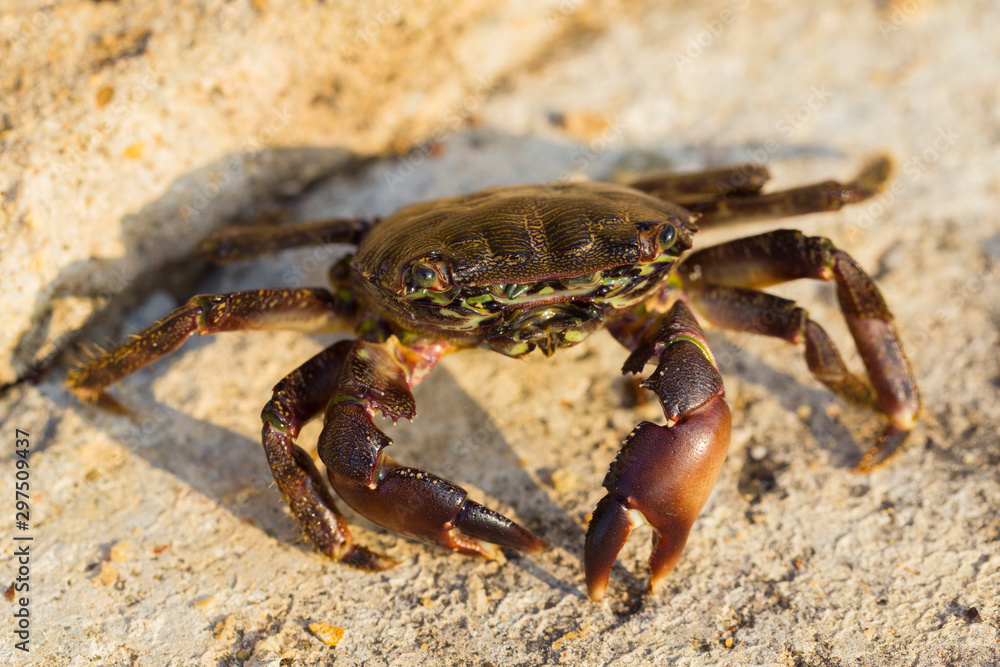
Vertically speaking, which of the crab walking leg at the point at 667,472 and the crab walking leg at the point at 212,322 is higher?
the crab walking leg at the point at 212,322

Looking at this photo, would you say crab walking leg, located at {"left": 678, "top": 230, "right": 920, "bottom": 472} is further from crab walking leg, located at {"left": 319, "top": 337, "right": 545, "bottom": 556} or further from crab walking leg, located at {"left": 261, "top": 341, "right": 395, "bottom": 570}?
crab walking leg, located at {"left": 261, "top": 341, "right": 395, "bottom": 570}

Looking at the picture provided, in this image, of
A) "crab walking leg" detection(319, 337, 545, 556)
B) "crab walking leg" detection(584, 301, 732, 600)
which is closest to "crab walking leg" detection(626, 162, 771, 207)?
"crab walking leg" detection(584, 301, 732, 600)

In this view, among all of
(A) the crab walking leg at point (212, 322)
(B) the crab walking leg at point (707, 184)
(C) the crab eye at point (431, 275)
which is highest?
(C) the crab eye at point (431, 275)

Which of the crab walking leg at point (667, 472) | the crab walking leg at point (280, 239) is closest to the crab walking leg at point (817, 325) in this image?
the crab walking leg at point (667, 472)

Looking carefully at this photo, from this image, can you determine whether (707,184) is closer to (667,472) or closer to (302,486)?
(667,472)

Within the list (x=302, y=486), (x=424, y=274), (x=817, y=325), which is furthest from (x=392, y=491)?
(x=817, y=325)

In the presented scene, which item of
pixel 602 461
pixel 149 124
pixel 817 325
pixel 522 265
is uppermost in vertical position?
pixel 149 124

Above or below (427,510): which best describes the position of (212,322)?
above

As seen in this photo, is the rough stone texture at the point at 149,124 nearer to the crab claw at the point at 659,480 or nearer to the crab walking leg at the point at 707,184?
the crab walking leg at the point at 707,184
